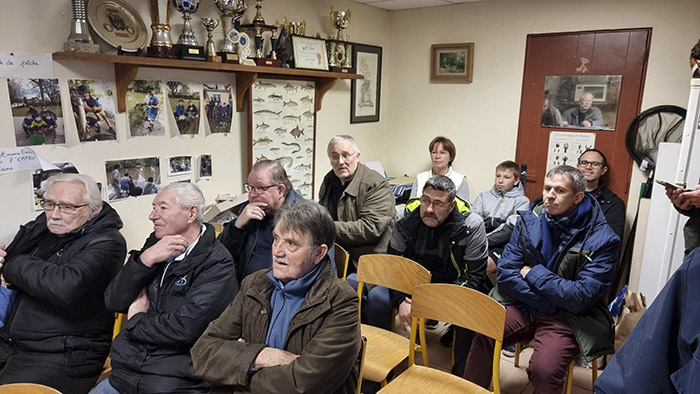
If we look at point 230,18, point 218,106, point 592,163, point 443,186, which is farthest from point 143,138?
point 592,163

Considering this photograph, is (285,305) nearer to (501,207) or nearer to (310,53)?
(310,53)

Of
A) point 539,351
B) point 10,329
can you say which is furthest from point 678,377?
point 10,329

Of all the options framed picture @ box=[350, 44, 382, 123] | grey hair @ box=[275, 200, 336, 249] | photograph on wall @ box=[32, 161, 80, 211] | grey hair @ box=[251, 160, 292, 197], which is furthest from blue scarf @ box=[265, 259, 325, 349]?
framed picture @ box=[350, 44, 382, 123]

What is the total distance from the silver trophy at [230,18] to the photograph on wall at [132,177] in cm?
85

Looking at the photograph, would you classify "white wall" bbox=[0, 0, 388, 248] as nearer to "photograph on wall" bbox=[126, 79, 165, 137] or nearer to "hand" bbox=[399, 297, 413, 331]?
"photograph on wall" bbox=[126, 79, 165, 137]

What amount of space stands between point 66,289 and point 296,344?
98 centimetres

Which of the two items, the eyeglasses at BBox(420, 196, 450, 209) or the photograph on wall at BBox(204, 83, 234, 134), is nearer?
the eyeglasses at BBox(420, 196, 450, 209)

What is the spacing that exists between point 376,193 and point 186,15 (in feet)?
4.96

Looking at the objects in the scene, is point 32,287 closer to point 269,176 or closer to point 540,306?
point 269,176

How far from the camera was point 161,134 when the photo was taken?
2.86m

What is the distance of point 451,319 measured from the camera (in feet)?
6.53

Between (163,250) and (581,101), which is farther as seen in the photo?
(581,101)

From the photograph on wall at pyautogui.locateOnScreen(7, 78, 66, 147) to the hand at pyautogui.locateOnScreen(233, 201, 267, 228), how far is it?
104 cm

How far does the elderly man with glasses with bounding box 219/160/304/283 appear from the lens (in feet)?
7.50
